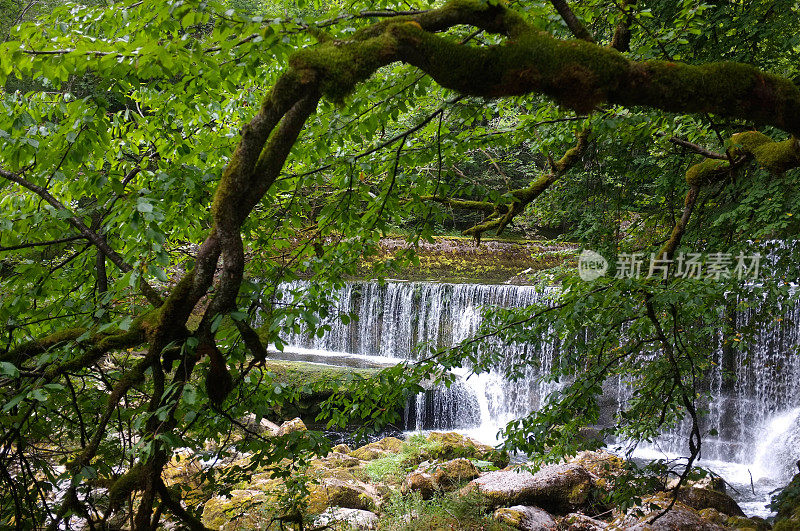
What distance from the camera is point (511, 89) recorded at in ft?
5.31

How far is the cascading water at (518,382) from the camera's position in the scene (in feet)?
29.3

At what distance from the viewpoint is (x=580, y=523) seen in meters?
5.73

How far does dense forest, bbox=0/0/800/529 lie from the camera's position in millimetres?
1581

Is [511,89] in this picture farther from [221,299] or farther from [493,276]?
[493,276]

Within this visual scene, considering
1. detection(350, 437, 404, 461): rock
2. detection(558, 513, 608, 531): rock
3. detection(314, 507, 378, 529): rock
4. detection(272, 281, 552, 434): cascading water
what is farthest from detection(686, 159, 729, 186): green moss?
detection(272, 281, 552, 434): cascading water

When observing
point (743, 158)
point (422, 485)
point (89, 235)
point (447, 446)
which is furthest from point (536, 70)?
point (447, 446)

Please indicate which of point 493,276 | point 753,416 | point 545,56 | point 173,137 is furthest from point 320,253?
point 493,276

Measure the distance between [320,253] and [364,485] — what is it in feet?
16.7

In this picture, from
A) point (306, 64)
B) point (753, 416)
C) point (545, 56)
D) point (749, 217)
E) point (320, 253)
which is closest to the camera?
point (306, 64)

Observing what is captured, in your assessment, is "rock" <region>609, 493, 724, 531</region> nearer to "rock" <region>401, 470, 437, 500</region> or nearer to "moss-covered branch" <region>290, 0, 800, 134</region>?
"rock" <region>401, 470, 437, 500</region>

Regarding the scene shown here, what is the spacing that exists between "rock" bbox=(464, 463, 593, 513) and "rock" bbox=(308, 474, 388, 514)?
1105mm

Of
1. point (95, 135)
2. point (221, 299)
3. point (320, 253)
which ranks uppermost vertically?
point (95, 135)

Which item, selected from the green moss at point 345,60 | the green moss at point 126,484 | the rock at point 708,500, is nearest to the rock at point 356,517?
the rock at point 708,500

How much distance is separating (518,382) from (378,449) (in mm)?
3601
